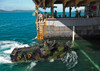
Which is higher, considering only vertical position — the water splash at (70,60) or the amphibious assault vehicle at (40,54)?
the amphibious assault vehicle at (40,54)

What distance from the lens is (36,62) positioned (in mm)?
18094

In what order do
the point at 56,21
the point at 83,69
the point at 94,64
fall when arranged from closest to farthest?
the point at 83,69 < the point at 94,64 < the point at 56,21

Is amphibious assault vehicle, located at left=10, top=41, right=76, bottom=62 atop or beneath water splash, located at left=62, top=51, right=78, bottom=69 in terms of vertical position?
atop

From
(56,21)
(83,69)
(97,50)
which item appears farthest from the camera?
(56,21)

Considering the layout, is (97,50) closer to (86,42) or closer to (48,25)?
(86,42)

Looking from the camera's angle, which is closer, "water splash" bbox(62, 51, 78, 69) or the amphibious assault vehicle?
"water splash" bbox(62, 51, 78, 69)

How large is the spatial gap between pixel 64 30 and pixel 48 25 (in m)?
4.46

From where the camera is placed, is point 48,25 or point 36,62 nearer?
point 36,62

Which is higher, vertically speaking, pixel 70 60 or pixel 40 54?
pixel 40 54

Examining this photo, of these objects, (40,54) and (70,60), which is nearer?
(40,54)

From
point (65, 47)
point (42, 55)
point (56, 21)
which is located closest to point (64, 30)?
point (56, 21)

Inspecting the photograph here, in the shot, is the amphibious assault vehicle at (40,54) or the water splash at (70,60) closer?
the water splash at (70,60)

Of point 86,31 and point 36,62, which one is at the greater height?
point 86,31

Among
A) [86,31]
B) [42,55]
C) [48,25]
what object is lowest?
[42,55]
